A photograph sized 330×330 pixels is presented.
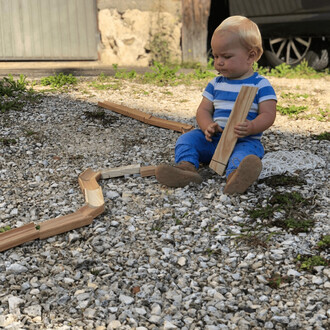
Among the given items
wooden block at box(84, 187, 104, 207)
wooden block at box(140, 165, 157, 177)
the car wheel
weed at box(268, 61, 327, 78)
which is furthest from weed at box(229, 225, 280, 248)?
the car wheel

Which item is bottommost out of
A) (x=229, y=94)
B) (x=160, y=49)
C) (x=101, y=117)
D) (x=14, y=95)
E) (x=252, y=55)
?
(x=101, y=117)

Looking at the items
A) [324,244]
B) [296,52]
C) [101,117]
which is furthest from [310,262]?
[296,52]

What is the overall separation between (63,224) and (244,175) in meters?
1.08

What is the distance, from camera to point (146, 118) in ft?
15.5

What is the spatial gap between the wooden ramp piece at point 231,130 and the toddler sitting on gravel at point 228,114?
5 centimetres

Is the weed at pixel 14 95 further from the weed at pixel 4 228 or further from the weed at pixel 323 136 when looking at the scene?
the weed at pixel 323 136

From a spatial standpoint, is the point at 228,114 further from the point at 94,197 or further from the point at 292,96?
the point at 292,96

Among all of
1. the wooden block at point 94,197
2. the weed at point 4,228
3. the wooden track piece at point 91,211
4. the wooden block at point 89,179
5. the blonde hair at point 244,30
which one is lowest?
the weed at point 4,228

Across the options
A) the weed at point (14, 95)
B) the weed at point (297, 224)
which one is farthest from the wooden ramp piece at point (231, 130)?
the weed at point (14, 95)

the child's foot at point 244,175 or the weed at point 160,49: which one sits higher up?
the weed at point 160,49

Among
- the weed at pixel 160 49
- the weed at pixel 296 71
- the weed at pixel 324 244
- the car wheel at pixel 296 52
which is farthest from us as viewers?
the weed at pixel 160 49

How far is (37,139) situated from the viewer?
14.1ft

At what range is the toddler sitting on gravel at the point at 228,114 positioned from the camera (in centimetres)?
316

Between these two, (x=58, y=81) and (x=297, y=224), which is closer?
(x=297, y=224)
